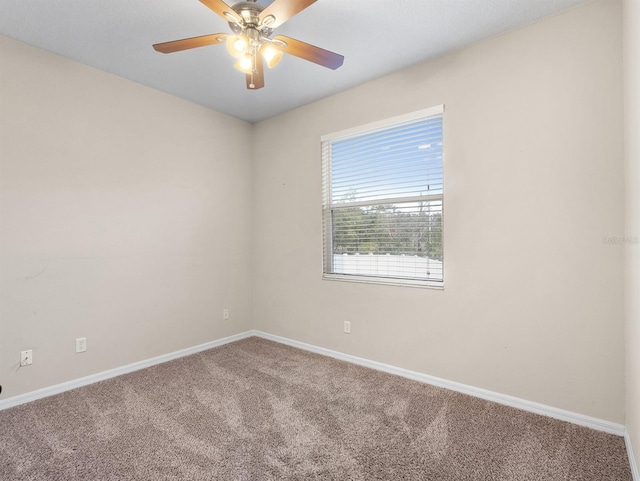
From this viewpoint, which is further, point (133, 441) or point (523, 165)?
point (523, 165)

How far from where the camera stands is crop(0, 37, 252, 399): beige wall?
2326mm

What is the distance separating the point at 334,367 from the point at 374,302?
70cm

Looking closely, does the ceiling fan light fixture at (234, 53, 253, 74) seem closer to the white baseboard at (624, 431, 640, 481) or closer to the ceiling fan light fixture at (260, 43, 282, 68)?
the ceiling fan light fixture at (260, 43, 282, 68)

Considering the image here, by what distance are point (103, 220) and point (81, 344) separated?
3.37 ft

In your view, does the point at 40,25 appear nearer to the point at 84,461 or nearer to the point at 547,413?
the point at 84,461

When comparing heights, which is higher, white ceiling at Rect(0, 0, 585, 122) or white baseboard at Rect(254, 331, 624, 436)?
white ceiling at Rect(0, 0, 585, 122)

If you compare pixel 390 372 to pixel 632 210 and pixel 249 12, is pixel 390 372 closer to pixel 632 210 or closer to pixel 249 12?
pixel 632 210

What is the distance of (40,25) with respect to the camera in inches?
84.4

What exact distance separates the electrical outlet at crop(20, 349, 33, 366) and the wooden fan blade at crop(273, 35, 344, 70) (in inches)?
108

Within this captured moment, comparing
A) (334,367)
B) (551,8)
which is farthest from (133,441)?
(551,8)

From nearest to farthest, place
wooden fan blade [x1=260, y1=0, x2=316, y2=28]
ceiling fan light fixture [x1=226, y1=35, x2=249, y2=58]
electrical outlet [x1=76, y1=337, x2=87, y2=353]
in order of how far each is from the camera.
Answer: wooden fan blade [x1=260, y1=0, x2=316, y2=28] < ceiling fan light fixture [x1=226, y1=35, x2=249, y2=58] < electrical outlet [x1=76, y1=337, x2=87, y2=353]

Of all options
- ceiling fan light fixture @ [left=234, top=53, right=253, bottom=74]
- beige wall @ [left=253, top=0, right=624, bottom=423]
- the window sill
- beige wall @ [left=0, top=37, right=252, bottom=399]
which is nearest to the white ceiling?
beige wall @ [left=253, top=0, right=624, bottom=423]

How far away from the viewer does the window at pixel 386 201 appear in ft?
8.68

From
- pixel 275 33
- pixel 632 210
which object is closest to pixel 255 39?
pixel 275 33
